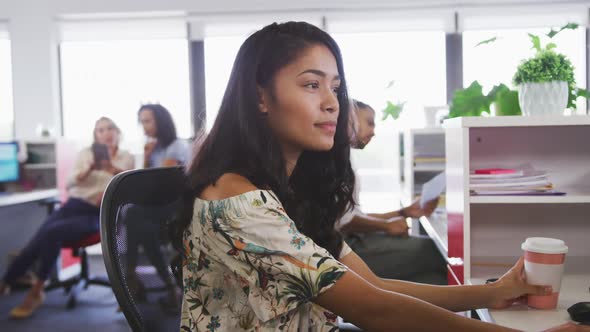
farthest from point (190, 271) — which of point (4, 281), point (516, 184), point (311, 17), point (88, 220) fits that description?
point (311, 17)

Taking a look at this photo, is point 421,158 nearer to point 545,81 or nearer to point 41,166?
point 545,81

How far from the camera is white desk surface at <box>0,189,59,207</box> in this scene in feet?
10.5

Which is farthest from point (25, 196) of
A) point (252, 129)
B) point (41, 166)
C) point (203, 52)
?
point (252, 129)

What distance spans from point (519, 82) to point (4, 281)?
329 centimetres

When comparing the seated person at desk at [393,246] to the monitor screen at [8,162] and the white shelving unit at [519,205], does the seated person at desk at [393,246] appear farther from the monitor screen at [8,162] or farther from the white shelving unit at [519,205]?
the monitor screen at [8,162]

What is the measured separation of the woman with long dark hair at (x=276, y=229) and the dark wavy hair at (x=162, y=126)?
266 cm

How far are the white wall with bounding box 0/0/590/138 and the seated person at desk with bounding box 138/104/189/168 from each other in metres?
1.79

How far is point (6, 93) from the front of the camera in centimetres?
516

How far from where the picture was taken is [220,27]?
5.05 meters

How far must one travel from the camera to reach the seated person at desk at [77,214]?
3.22 meters

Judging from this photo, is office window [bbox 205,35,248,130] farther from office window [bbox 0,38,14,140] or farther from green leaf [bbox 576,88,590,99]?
green leaf [bbox 576,88,590,99]

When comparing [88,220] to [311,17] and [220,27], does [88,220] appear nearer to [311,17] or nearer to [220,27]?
[220,27]

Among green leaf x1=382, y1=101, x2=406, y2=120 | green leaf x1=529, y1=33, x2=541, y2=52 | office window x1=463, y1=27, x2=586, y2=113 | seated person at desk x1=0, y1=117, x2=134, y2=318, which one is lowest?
seated person at desk x1=0, y1=117, x2=134, y2=318

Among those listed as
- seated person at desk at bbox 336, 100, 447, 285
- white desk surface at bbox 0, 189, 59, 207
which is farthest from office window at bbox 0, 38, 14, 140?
seated person at desk at bbox 336, 100, 447, 285
